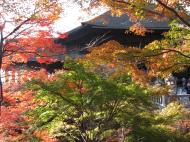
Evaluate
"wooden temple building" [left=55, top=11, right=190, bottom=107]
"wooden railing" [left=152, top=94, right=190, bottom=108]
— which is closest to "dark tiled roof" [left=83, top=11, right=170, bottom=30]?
"wooden temple building" [left=55, top=11, right=190, bottom=107]

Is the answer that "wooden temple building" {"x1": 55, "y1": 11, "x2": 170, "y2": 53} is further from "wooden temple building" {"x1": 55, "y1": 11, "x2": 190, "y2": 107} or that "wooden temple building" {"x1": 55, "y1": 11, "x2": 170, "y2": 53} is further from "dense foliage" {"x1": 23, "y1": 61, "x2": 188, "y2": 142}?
"dense foliage" {"x1": 23, "y1": 61, "x2": 188, "y2": 142}

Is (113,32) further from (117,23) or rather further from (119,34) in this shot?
(117,23)

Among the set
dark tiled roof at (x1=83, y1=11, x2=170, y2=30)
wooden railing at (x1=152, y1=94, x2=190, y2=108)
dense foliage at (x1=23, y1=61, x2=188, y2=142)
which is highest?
dark tiled roof at (x1=83, y1=11, x2=170, y2=30)

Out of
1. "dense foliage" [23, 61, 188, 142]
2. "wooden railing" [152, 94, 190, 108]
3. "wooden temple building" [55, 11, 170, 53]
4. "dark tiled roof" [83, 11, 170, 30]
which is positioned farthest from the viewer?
"wooden temple building" [55, 11, 170, 53]

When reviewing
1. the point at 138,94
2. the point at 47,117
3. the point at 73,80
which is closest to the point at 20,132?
the point at 47,117

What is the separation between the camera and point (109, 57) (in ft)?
38.1

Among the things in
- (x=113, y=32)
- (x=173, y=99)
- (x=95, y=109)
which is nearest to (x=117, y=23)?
(x=113, y=32)

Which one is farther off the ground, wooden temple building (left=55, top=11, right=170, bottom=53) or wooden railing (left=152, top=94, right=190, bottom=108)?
wooden temple building (left=55, top=11, right=170, bottom=53)

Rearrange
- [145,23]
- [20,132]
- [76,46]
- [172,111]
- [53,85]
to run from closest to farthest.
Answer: [53,85]
[172,111]
[20,132]
[145,23]
[76,46]

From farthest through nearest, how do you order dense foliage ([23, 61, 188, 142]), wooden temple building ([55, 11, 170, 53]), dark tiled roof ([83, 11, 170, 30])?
wooden temple building ([55, 11, 170, 53])
dark tiled roof ([83, 11, 170, 30])
dense foliage ([23, 61, 188, 142])

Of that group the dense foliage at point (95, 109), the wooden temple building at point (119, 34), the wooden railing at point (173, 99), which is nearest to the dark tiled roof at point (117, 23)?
the wooden temple building at point (119, 34)

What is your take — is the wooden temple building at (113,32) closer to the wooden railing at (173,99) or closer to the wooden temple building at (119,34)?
the wooden temple building at (119,34)

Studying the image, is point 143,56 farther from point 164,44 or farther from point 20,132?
point 20,132

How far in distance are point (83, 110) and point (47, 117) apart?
0.87 meters
